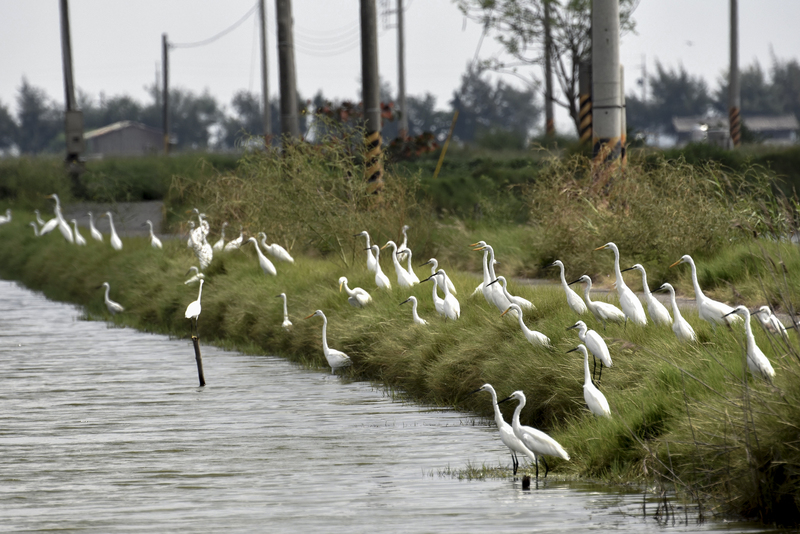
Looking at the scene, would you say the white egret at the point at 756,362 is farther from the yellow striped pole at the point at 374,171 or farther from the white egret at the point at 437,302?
the yellow striped pole at the point at 374,171

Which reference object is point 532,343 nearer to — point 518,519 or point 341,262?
point 518,519

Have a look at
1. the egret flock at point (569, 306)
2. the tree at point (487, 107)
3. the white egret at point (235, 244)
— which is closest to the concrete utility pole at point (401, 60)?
the white egret at point (235, 244)

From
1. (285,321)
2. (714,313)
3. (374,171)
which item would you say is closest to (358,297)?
(285,321)

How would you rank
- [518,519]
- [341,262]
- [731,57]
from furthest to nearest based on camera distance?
[731,57] < [341,262] < [518,519]

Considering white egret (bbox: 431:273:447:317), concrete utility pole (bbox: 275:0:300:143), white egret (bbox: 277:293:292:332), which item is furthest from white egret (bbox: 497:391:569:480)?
concrete utility pole (bbox: 275:0:300:143)

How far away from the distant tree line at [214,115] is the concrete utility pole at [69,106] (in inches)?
2448

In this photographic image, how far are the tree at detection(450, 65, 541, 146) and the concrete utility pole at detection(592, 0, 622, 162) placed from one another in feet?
274

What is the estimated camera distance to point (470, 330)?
10867mm

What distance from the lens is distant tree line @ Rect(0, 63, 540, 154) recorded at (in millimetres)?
102875

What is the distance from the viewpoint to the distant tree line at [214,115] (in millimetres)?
102875

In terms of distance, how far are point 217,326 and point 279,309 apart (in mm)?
1805

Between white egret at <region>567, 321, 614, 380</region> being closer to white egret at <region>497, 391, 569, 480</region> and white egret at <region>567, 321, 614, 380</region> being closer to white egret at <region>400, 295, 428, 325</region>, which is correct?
white egret at <region>497, 391, 569, 480</region>

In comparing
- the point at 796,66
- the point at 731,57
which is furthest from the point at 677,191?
the point at 796,66

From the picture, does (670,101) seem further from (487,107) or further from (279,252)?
(279,252)
